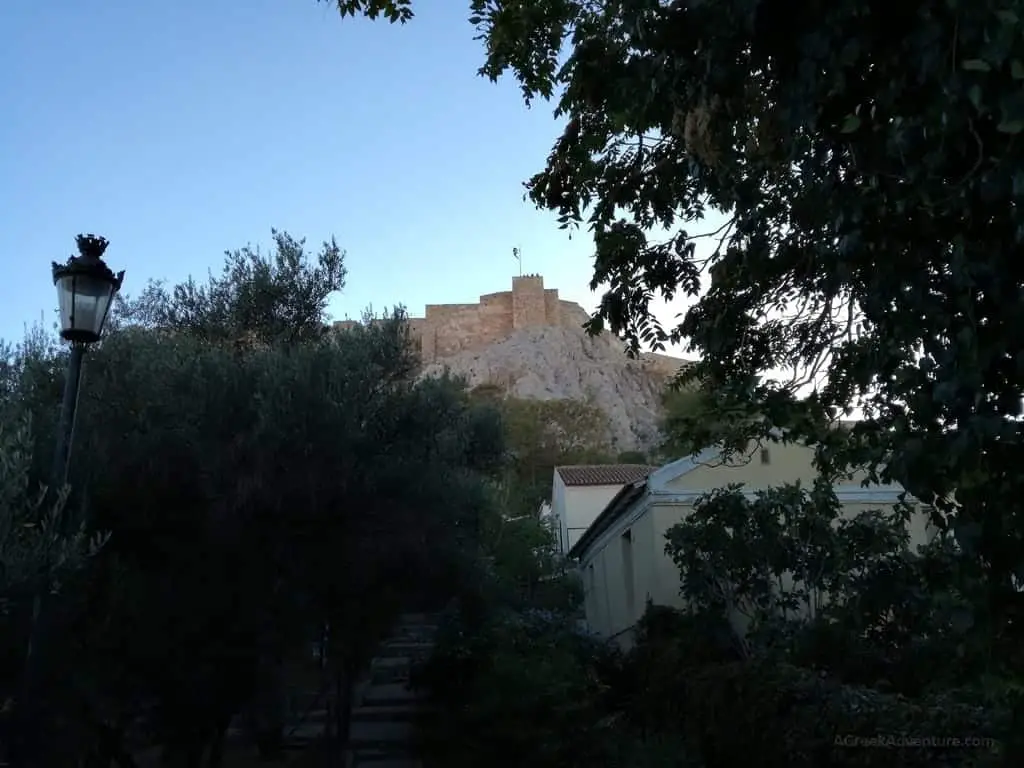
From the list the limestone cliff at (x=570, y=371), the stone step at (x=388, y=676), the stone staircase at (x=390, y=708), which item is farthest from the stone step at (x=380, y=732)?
the limestone cliff at (x=570, y=371)

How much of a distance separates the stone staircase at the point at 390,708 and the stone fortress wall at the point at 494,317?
68.1 meters

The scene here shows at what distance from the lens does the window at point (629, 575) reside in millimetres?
15539

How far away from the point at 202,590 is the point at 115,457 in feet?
3.58

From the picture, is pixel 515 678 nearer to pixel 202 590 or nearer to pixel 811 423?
pixel 202 590

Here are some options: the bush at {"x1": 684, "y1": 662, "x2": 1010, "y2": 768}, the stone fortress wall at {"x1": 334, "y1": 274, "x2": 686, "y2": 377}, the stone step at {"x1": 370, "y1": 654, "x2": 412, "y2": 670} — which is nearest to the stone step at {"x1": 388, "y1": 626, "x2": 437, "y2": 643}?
the stone step at {"x1": 370, "y1": 654, "x2": 412, "y2": 670}

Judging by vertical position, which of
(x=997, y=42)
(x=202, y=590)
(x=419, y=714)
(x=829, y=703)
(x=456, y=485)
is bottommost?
(x=419, y=714)

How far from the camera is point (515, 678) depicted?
820 centimetres

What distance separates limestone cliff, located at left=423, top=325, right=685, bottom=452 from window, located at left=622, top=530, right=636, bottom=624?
53.9m

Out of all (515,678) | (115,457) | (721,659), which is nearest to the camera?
(115,457)

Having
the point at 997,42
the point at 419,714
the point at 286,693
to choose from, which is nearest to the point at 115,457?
the point at 286,693

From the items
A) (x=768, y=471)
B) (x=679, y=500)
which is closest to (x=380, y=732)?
(x=679, y=500)

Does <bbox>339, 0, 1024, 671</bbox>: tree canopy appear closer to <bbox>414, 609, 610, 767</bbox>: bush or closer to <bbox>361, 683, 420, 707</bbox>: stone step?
<bbox>414, 609, 610, 767</bbox>: bush

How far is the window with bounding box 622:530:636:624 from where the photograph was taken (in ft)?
51.0

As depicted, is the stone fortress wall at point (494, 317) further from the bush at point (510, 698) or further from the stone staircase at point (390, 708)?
the bush at point (510, 698)
